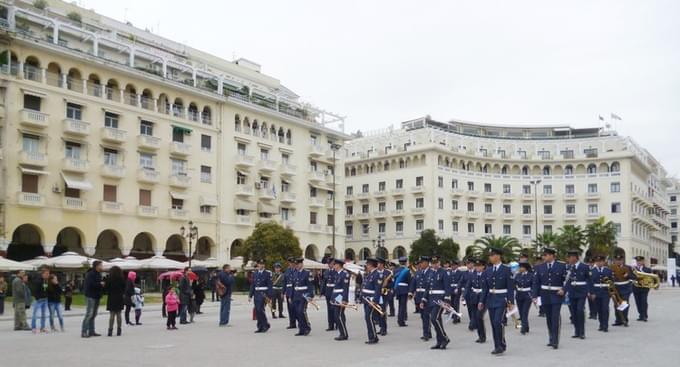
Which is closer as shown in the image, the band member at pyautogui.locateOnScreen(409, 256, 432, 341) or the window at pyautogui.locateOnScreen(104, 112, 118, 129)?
the band member at pyautogui.locateOnScreen(409, 256, 432, 341)

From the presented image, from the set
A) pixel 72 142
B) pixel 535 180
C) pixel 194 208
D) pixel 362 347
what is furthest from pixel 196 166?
pixel 535 180

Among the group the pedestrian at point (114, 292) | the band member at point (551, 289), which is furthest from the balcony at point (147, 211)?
the band member at point (551, 289)

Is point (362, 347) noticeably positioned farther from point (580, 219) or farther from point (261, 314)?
point (580, 219)

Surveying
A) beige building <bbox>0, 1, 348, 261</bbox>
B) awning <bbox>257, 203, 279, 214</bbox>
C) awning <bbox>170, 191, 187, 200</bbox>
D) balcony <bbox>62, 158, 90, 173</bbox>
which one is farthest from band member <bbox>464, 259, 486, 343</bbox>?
awning <bbox>257, 203, 279, 214</bbox>

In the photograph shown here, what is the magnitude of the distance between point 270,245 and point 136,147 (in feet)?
40.0

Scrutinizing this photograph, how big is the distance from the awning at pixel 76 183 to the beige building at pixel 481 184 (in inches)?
1573

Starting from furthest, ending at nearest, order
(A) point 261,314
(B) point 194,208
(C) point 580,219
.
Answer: (C) point 580,219
(B) point 194,208
(A) point 261,314

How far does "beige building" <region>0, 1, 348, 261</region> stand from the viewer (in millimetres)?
42781

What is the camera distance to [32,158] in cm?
4238

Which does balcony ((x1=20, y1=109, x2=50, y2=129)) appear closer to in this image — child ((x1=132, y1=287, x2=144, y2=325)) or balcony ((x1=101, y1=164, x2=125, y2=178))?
balcony ((x1=101, y1=164, x2=125, y2=178))

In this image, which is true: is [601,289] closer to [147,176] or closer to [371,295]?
[371,295]

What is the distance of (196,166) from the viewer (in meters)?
53.1

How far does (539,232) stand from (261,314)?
70.1m

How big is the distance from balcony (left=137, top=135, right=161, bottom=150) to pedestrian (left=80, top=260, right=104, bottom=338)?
1261 inches
